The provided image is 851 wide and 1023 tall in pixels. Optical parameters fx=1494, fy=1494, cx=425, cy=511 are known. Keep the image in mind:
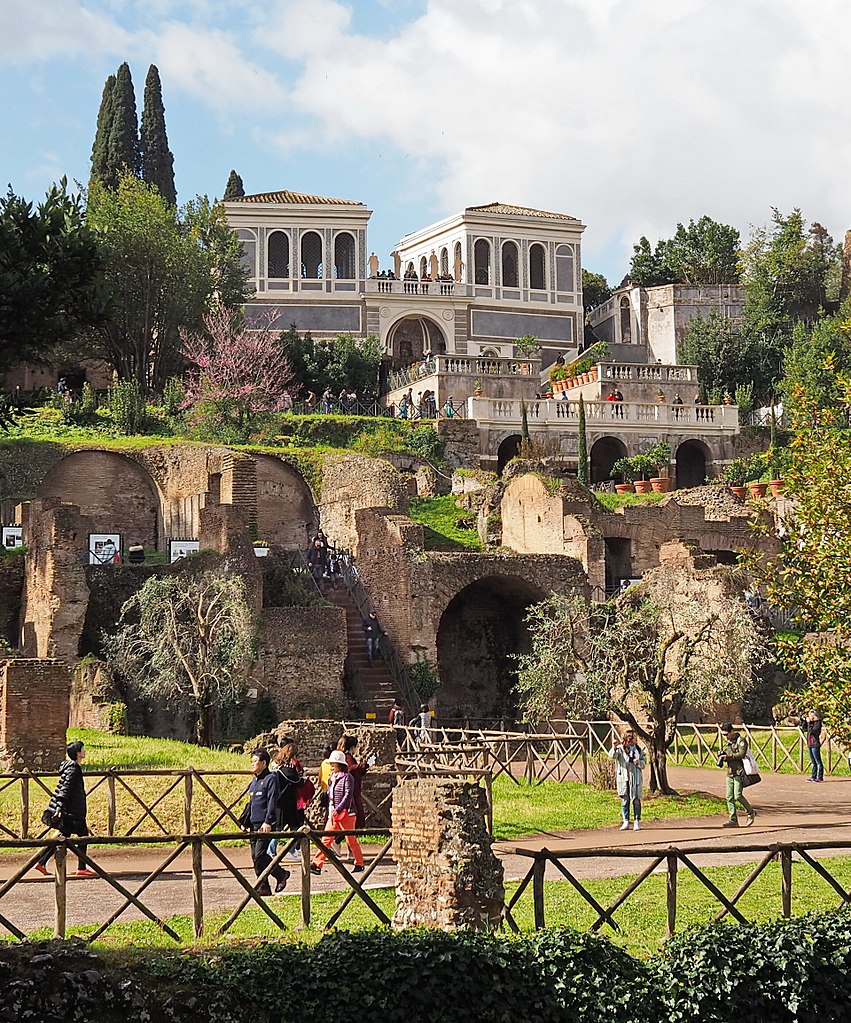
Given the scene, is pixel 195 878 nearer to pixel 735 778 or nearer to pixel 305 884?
pixel 305 884

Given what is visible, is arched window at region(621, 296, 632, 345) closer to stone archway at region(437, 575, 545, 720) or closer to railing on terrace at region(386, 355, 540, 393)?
railing on terrace at region(386, 355, 540, 393)

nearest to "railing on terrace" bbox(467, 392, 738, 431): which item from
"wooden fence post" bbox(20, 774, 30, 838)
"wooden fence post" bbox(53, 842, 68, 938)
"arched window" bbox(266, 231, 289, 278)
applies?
"arched window" bbox(266, 231, 289, 278)

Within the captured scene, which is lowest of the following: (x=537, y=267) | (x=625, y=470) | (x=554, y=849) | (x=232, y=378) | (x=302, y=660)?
(x=554, y=849)

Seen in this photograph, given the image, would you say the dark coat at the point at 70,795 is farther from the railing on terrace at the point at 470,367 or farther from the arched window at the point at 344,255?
the arched window at the point at 344,255

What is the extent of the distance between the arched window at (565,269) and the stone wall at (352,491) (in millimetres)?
29597

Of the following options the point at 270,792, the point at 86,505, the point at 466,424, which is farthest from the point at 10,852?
the point at 466,424

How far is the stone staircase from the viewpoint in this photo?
1294 inches

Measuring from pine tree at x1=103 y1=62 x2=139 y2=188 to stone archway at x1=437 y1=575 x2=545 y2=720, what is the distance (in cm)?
3435

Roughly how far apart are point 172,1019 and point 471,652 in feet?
93.4

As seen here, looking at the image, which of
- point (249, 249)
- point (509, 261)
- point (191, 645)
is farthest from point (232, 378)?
point (509, 261)

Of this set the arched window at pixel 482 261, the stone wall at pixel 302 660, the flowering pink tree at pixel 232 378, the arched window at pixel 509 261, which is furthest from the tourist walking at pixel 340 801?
the arched window at pixel 509 261

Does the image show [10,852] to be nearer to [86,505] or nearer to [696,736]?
[696,736]

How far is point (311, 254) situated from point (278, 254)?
58.4 inches

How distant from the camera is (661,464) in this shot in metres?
50.3
